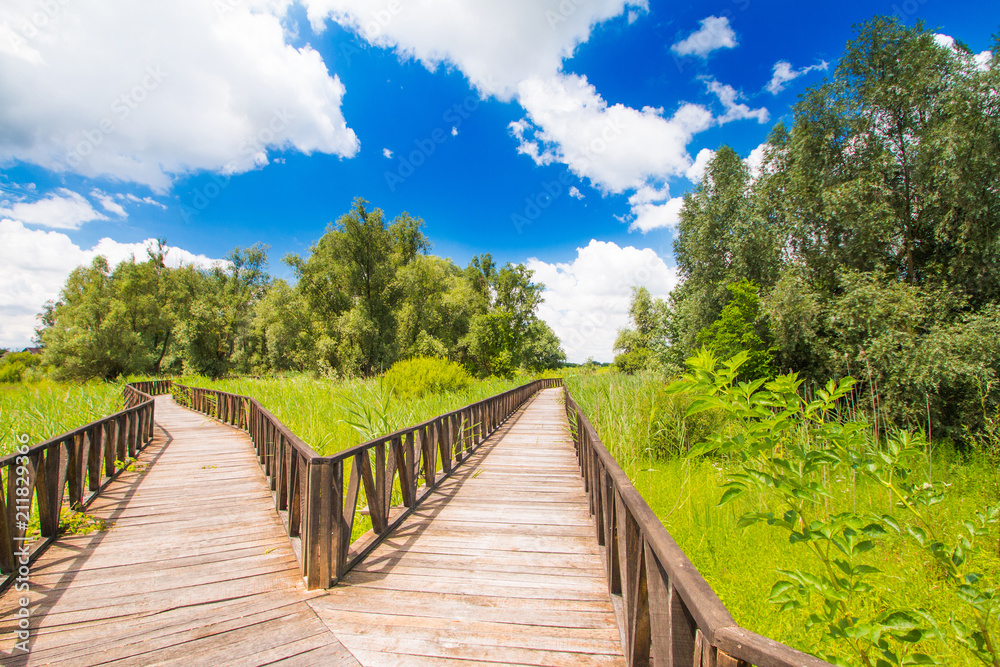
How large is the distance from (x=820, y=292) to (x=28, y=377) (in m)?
46.0

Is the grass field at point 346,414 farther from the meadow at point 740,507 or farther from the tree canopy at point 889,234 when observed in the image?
the tree canopy at point 889,234

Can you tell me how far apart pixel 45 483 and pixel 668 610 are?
5.48 meters

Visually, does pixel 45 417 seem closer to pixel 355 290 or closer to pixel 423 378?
pixel 423 378

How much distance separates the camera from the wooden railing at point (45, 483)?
3234mm

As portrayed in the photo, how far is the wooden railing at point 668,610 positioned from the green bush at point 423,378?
9404mm

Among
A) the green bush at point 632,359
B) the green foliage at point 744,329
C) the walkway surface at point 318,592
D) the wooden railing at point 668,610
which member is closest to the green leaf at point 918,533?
the wooden railing at point 668,610

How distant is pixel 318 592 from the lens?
2920 mm

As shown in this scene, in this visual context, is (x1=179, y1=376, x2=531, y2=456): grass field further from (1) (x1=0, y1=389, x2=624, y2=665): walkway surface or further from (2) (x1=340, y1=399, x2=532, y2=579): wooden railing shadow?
(1) (x1=0, y1=389, x2=624, y2=665): walkway surface

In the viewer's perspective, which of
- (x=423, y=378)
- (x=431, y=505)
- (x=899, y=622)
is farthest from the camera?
(x=423, y=378)

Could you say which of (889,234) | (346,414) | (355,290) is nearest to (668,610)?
(346,414)

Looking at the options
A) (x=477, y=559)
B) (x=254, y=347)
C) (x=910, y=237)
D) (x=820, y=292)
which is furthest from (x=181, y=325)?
(x=910, y=237)

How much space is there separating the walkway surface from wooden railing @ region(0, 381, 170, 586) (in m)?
0.17

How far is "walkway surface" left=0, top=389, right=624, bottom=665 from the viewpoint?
233 cm

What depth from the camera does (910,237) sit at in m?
13.1
